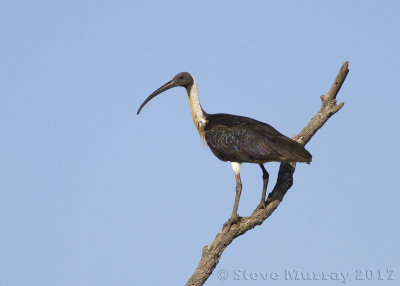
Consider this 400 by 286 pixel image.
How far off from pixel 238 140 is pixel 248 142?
240 mm

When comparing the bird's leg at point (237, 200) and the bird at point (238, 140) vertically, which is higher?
the bird at point (238, 140)

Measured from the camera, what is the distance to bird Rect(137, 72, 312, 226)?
12883 millimetres

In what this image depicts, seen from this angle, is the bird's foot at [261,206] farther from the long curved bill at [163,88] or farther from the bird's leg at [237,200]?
the long curved bill at [163,88]

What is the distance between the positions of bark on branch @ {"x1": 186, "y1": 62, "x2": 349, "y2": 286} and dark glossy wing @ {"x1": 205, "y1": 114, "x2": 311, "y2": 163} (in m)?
0.60

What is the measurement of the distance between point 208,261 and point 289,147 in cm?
264

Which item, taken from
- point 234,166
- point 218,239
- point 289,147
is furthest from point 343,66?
point 218,239

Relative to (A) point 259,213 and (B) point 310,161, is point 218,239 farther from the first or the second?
(B) point 310,161

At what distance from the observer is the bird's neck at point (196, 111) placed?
14.6m

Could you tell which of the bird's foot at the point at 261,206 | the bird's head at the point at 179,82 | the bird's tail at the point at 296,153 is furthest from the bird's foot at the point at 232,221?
the bird's head at the point at 179,82

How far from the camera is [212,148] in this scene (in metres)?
14.1

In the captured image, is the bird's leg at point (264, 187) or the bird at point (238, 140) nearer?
the bird at point (238, 140)

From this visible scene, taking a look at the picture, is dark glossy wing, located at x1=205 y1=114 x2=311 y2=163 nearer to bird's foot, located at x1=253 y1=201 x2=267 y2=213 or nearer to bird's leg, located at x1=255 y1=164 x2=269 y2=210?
bird's leg, located at x1=255 y1=164 x2=269 y2=210

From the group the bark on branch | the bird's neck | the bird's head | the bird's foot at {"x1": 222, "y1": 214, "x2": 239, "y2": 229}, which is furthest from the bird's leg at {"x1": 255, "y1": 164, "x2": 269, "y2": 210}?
the bird's head

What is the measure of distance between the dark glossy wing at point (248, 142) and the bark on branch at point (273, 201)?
60 cm
